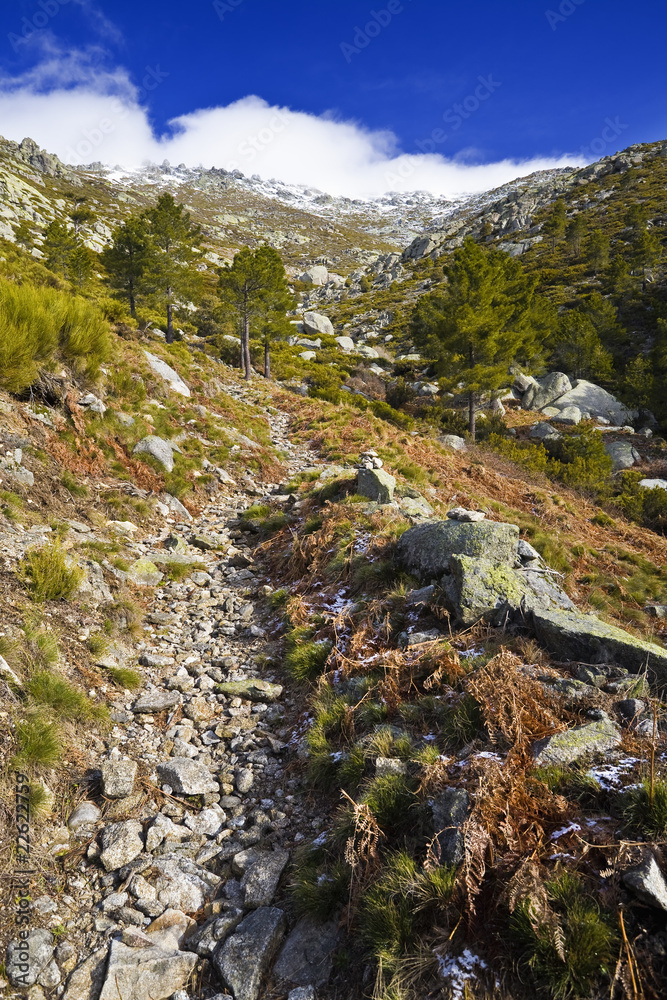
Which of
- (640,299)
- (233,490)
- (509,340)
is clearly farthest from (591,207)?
(233,490)

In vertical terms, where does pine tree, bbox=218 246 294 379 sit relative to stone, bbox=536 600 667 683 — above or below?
above

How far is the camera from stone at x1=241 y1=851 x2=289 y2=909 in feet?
10.1

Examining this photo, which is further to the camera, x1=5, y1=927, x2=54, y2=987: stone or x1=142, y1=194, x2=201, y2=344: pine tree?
x1=142, y1=194, x2=201, y2=344: pine tree

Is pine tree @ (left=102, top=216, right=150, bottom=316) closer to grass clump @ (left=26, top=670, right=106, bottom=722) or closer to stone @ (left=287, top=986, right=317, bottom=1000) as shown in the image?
grass clump @ (left=26, top=670, right=106, bottom=722)

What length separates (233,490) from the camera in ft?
38.1

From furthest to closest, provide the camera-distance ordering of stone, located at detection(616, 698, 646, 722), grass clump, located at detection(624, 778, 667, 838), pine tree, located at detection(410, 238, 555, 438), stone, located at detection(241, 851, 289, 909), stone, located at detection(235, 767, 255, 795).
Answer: pine tree, located at detection(410, 238, 555, 438) → stone, located at detection(235, 767, 255, 795) → stone, located at detection(616, 698, 646, 722) → stone, located at detection(241, 851, 289, 909) → grass clump, located at detection(624, 778, 667, 838)

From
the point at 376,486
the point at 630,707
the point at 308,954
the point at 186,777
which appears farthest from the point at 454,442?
the point at 308,954

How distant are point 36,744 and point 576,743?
3927 millimetres

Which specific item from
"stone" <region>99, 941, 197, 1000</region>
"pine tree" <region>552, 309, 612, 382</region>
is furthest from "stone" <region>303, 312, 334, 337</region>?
"stone" <region>99, 941, 197, 1000</region>

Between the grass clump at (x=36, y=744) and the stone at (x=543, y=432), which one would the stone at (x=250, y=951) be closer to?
the grass clump at (x=36, y=744)

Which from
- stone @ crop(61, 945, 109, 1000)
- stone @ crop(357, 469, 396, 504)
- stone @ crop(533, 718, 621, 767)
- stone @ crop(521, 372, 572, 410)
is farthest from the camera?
stone @ crop(521, 372, 572, 410)

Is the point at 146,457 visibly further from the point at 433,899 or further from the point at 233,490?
the point at 433,899

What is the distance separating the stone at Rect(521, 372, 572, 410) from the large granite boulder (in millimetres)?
31539

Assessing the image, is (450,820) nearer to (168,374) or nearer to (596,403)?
(168,374)
